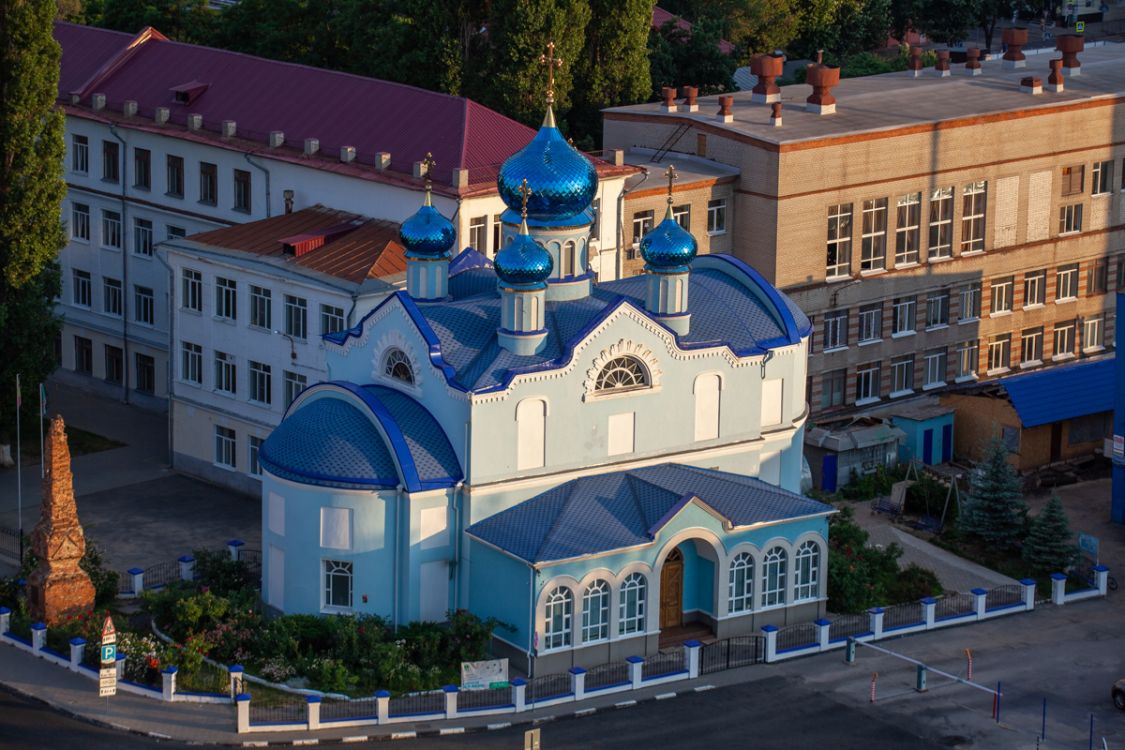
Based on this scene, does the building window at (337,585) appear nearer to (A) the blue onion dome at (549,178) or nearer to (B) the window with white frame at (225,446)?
(A) the blue onion dome at (549,178)

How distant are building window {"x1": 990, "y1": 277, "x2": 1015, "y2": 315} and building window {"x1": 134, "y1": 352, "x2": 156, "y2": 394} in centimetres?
2941

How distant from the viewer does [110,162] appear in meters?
82.0

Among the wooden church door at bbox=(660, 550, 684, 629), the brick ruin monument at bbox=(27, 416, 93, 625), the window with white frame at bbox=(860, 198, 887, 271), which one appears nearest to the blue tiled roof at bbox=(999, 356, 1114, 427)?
the window with white frame at bbox=(860, 198, 887, 271)

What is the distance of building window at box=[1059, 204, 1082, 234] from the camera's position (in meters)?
84.2

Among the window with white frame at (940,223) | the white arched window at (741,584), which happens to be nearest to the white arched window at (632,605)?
the white arched window at (741,584)

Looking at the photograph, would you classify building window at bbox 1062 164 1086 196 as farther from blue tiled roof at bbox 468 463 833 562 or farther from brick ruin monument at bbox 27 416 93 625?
brick ruin monument at bbox 27 416 93 625

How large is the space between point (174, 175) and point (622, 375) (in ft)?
84.6

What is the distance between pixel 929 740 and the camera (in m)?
54.5

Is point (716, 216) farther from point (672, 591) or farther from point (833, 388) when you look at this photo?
point (672, 591)

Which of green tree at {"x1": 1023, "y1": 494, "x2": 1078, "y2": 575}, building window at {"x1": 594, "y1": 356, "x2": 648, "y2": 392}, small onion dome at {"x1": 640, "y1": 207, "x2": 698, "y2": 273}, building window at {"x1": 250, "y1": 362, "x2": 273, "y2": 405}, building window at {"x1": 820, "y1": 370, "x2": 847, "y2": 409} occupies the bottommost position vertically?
green tree at {"x1": 1023, "y1": 494, "x2": 1078, "y2": 575}

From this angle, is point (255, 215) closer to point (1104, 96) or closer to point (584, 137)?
point (584, 137)

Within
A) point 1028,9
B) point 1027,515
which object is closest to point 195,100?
point 1027,515

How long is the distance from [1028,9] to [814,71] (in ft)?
222

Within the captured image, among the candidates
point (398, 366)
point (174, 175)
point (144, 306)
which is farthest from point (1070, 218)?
point (398, 366)
